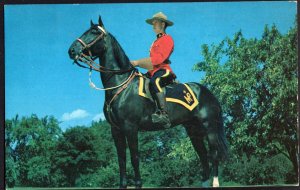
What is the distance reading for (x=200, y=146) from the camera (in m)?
7.79

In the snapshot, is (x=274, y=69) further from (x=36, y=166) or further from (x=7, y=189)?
(x=7, y=189)

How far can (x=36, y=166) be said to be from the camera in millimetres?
7836

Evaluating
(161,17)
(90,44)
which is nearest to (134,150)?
(90,44)

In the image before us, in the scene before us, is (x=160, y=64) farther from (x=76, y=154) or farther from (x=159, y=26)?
(x=76, y=154)

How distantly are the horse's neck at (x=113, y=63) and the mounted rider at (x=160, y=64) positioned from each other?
1.16 ft

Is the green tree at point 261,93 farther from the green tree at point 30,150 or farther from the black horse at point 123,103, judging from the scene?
the green tree at point 30,150

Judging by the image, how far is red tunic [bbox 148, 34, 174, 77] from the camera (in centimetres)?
741

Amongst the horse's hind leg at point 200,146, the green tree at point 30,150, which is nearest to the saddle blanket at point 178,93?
the horse's hind leg at point 200,146

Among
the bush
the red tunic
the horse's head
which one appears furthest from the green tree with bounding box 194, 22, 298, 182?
the horse's head

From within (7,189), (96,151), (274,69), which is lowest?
(7,189)

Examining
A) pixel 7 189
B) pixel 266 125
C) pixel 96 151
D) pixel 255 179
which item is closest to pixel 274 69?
pixel 266 125

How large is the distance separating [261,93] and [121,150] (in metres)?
2.33

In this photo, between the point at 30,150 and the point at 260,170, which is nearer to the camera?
the point at 30,150

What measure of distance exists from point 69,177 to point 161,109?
1744 mm
